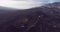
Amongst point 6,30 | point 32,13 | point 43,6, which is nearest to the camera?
point 6,30

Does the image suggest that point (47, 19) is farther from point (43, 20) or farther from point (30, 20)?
point (30, 20)

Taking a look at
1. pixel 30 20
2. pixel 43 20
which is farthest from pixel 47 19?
pixel 30 20

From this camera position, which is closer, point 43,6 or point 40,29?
point 40,29

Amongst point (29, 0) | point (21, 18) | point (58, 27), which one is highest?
point (29, 0)

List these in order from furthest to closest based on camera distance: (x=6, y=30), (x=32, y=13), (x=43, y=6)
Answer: (x=43, y=6), (x=32, y=13), (x=6, y=30)

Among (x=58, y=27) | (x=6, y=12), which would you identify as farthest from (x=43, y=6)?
(x=6, y=12)

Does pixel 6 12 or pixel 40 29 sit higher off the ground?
pixel 6 12

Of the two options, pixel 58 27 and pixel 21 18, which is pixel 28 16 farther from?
pixel 58 27

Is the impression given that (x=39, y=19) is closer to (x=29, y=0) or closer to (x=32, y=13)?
(x=32, y=13)

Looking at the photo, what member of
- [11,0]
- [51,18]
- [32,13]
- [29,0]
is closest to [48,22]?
[51,18]
